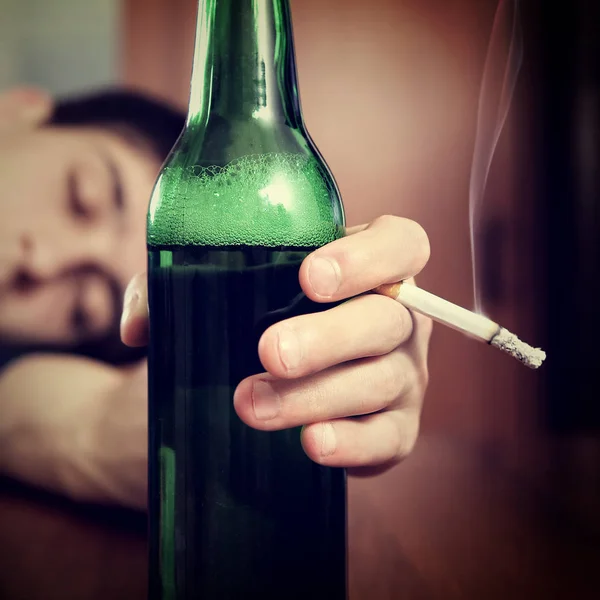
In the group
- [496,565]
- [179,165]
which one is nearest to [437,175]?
[179,165]

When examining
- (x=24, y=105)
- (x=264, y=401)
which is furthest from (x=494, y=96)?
(x=24, y=105)

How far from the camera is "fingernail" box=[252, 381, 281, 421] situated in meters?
0.36

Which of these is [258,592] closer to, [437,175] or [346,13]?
[437,175]

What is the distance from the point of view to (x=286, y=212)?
0.38m

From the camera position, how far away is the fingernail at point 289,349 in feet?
1.14

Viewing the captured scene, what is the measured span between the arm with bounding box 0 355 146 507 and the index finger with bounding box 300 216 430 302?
1.26 ft

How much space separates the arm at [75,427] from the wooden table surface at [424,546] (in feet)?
0.13

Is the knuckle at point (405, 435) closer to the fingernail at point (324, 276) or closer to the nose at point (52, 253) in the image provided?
the fingernail at point (324, 276)

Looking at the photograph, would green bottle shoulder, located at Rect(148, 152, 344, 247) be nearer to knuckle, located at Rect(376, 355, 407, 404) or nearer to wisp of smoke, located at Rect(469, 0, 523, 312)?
knuckle, located at Rect(376, 355, 407, 404)

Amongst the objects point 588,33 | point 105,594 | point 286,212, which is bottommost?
point 105,594

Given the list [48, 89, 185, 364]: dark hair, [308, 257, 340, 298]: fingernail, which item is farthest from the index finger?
[48, 89, 185, 364]: dark hair

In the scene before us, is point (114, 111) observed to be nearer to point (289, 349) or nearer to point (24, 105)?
point (24, 105)

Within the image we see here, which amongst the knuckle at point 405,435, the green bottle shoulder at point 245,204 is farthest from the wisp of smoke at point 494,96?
the green bottle shoulder at point 245,204

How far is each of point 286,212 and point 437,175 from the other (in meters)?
0.25
